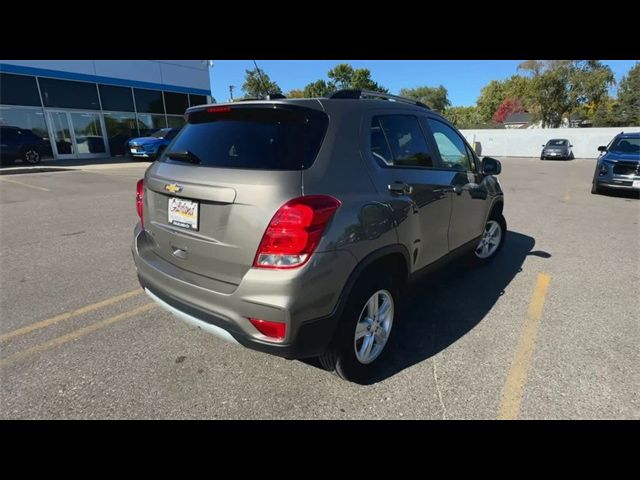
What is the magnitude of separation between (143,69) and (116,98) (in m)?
2.31

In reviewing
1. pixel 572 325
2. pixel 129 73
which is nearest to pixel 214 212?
pixel 572 325

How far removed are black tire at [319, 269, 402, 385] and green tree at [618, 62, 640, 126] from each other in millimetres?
53456

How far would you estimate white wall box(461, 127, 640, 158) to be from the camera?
3049 cm

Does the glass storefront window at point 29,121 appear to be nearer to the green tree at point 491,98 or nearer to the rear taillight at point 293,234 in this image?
the rear taillight at point 293,234

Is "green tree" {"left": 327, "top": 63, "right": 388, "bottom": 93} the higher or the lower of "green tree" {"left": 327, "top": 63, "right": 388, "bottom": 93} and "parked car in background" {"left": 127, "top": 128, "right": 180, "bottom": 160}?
the higher

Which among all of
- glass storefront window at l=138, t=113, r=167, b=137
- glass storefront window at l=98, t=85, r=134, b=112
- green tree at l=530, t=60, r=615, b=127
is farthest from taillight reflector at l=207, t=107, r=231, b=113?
green tree at l=530, t=60, r=615, b=127

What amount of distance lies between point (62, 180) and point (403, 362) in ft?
45.3

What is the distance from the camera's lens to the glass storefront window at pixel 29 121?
17766 mm

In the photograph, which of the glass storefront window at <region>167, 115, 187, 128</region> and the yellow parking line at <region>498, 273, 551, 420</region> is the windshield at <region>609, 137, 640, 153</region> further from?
the glass storefront window at <region>167, 115, 187, 128</region>

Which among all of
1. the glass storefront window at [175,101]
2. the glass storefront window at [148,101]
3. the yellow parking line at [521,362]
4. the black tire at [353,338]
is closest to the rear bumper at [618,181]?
the yellow parking line at [521,362]

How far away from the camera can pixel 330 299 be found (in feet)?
7.11

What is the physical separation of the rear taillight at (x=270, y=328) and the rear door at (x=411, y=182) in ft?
3.57
